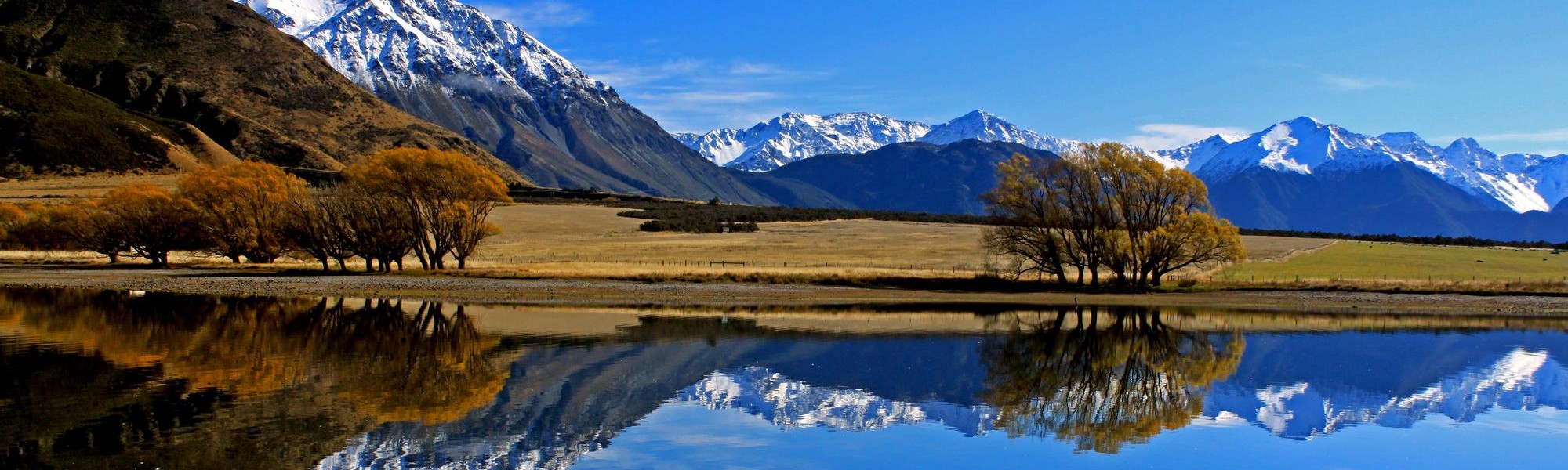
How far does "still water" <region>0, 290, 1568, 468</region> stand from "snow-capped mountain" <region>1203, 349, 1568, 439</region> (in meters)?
0.13

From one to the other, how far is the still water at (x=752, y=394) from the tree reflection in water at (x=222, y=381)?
0.11 m

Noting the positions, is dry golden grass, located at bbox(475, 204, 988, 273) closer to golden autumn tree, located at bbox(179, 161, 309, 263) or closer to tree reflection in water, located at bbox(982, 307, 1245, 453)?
golden autumn tree, located at bbox(179, 161, 309, 263)

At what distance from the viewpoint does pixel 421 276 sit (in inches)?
2692

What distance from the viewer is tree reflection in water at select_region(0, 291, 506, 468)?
18.9 meters

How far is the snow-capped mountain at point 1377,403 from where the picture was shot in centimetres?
2430

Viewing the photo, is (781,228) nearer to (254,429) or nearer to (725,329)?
(725,329)

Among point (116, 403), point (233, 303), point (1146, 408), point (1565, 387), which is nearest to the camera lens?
point (116, 403)

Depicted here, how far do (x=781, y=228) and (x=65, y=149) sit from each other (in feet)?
422

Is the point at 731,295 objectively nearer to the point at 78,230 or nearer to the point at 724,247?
the point at 724,247

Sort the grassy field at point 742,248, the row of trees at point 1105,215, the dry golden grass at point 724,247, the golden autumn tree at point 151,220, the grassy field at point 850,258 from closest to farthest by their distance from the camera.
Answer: the row of trees at point 1105,215 → the grassy field at point 850,258 → the grassy field at point 742,248 → the dry golden grass at point 724,247 → the golden autumn tree at point 151,220

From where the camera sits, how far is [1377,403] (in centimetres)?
2698

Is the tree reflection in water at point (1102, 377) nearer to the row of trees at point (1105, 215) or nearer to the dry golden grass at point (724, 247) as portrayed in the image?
the row of trees at point (1105, 215)

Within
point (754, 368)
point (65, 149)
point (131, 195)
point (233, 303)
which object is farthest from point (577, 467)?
point (65, 149)

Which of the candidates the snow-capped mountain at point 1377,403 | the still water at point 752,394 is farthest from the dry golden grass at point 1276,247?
the snow-capped mountain at point 1377,403
